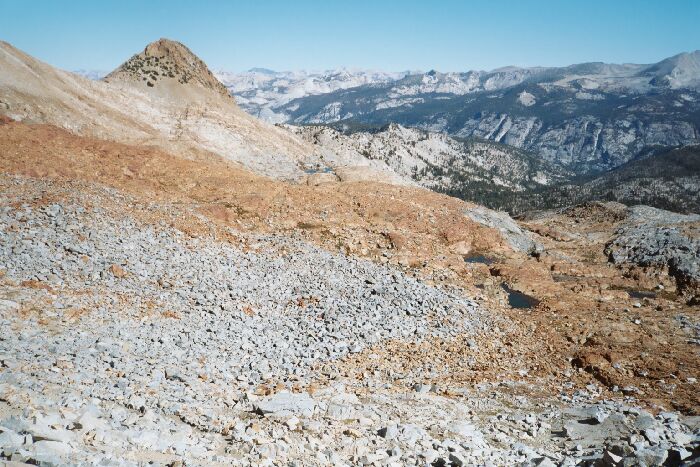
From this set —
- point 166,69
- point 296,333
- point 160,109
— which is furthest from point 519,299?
point 166,69

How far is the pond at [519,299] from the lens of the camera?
33.3 meters

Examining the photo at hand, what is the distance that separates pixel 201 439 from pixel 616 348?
2341 centimetres

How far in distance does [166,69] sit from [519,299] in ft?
346

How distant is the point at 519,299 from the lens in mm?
34500

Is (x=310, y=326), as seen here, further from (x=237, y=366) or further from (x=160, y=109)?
(x=160, y=109)

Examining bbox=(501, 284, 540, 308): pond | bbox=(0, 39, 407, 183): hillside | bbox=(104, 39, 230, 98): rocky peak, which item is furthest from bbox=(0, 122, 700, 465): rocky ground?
bbox=(104, 39, 230, 98): rocky peak

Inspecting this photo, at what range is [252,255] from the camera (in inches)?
1188

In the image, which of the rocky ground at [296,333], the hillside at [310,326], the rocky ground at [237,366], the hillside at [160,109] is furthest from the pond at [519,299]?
the hillside at [160,109]

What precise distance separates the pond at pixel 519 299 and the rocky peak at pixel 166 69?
95.3m

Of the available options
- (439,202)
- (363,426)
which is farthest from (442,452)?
(439,202)

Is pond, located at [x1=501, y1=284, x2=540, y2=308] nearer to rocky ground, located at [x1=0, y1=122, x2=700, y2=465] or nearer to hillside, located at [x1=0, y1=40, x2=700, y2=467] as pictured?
hillside, located at [x1=0, y1=40, x2=700, y2=467]

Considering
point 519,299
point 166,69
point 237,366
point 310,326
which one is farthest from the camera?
point 166,69

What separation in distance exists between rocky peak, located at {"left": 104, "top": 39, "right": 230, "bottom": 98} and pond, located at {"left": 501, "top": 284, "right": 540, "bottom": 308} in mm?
95329

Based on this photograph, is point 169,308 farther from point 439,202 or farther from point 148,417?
point 439,202
